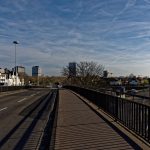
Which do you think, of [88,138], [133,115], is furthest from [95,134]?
[133,115]

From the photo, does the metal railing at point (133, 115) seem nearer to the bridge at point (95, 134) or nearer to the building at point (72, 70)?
the bridge at point (95, 134)

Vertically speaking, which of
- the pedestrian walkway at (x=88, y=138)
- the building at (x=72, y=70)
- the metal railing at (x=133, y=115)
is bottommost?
the pedestrian walkway at (x=88, y=138)

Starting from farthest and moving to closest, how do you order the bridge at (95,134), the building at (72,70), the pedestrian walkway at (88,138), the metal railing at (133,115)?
the building at (72,70)
the metal railing at (133,115)
the bridge at (95,134)
the pedestrian walkway at (88,138)

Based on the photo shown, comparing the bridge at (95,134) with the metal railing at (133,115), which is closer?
the bridge at (95,134)

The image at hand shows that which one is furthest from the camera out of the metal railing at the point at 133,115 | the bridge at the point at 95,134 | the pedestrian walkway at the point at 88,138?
the metal railing at the point at 133,115

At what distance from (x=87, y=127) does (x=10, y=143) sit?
2937mm

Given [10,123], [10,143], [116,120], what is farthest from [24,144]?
[10,123]

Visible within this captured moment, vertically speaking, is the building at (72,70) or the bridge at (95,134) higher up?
the building at (72,70)

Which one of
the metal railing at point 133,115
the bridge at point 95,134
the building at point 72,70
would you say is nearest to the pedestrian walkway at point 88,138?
the bridge at point 95,134

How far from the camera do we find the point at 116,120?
48.6 ft

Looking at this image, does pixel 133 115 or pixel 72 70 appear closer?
pixel 133 115

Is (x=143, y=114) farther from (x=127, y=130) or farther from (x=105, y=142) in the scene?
(x=127, y=130)

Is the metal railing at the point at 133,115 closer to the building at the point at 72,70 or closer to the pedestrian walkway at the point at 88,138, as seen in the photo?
the pedestrian walkway at the point at 88,138

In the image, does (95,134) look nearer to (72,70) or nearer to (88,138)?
(88,138)
